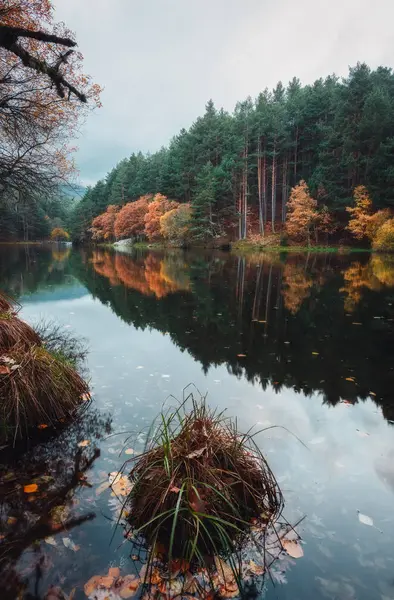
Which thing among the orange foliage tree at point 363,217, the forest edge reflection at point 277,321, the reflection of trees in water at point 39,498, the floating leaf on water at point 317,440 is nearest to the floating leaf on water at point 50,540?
the reflection of trees in water at point 39,498

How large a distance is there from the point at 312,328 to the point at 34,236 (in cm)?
9327

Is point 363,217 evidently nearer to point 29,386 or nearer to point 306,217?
point 306,217

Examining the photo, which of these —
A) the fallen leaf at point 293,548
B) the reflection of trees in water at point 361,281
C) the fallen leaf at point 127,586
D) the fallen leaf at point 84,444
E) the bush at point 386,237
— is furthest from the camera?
the bush at point 386,237

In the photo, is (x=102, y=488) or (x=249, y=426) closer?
(x=102, y=488)

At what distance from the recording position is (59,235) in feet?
323

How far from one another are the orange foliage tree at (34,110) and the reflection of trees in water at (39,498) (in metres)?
8.32

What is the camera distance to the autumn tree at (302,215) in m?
40.3

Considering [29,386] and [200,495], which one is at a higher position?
[29,386]

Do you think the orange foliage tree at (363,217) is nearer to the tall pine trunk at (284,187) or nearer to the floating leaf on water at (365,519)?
the tall pine trunk at (284,187)

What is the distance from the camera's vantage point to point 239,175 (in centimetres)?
4788

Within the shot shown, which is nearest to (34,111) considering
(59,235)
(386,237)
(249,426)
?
(249,426)

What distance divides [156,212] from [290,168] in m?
21.6

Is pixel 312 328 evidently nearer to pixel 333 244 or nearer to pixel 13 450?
pixel 13 450

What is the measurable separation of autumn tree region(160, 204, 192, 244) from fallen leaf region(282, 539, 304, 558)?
46072 mm
